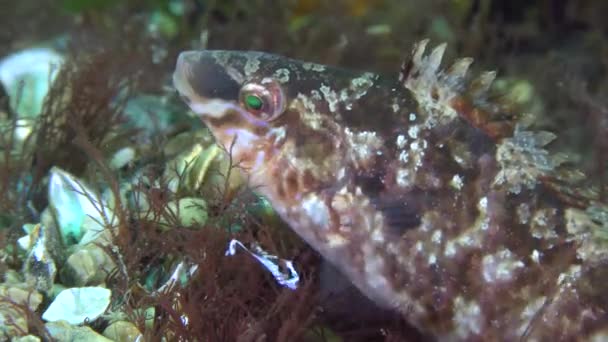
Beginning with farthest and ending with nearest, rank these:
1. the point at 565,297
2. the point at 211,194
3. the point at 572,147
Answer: the point at 572,147 < the point at 211,194 < the point at 565,297

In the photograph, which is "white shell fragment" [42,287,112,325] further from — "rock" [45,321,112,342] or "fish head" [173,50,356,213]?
"fish head" [173,50,356,213]

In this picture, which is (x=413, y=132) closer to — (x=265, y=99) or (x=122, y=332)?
(x=265, y=99)

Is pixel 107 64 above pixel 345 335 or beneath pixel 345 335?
above

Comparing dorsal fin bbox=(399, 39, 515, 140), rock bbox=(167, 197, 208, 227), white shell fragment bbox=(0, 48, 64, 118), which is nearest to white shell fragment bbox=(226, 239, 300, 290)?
rock bbox=(167, 197, 208, 227)

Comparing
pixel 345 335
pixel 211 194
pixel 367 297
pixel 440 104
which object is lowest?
pixel 345 335

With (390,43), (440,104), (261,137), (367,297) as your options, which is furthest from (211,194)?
(390,43)

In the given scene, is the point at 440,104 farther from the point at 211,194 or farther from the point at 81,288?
the point at 81,288
